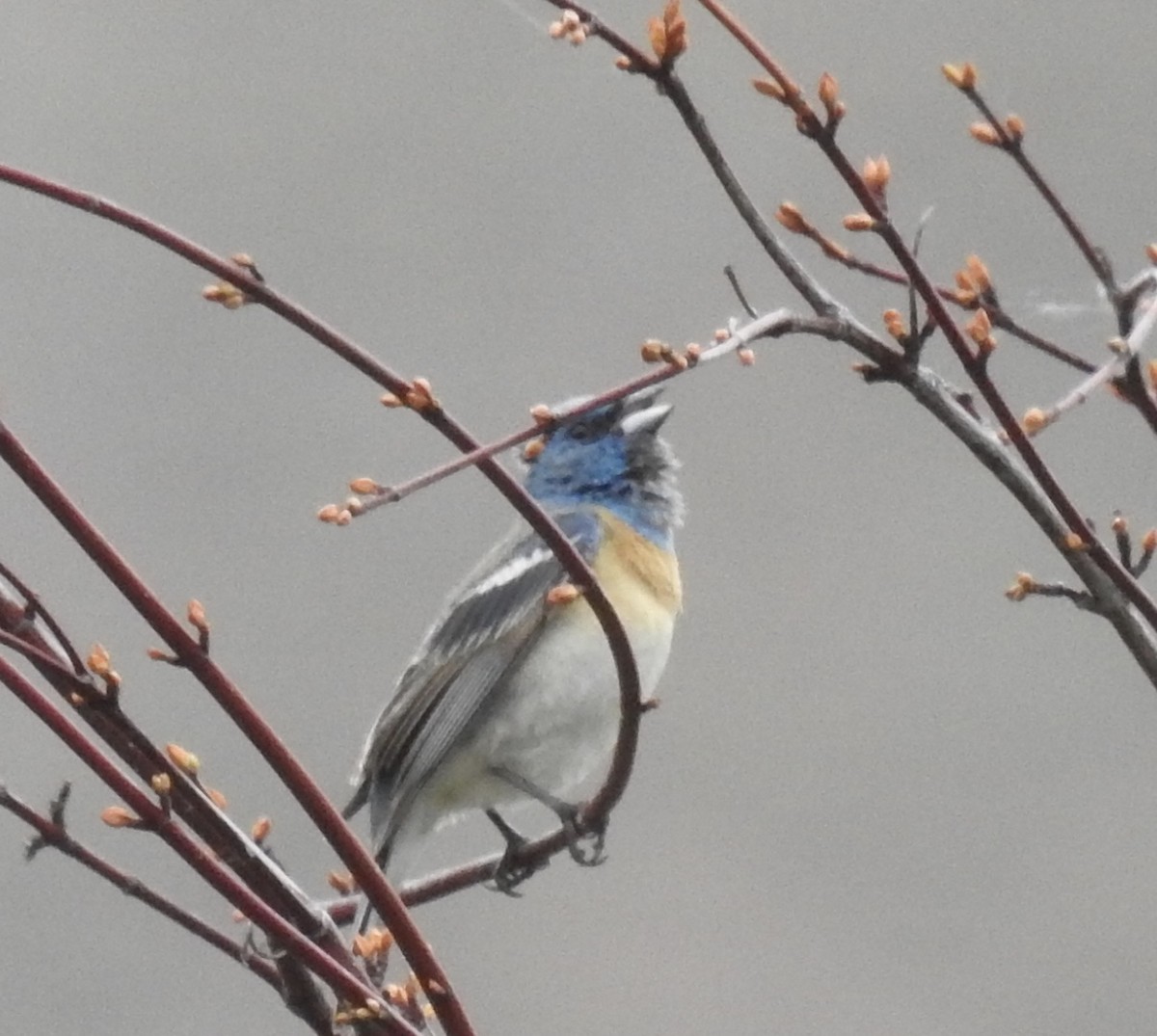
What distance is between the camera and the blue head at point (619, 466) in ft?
7.20

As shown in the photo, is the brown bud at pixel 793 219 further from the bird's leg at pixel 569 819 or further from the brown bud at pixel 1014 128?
the bird's leg at pixel 569 819

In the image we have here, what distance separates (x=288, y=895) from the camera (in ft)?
3.16

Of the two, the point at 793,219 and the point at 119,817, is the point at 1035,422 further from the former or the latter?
the point at 119,817

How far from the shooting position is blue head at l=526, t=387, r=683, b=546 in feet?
7.20

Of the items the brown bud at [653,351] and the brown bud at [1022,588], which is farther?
the brown bud at [1022,588]

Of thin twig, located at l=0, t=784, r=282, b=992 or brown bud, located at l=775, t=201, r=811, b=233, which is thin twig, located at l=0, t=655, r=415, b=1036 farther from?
brown bud, located at l=775, t=201, r=811, b=233

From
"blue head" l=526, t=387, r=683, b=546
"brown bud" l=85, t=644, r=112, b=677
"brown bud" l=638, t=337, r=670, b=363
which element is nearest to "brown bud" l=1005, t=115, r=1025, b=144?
"brown bud" l=638, t=337, r=670, b=363

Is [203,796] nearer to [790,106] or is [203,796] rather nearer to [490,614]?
[790,106]

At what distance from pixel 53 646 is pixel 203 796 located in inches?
4.6

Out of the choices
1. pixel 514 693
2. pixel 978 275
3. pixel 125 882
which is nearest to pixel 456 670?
pixel 514 693


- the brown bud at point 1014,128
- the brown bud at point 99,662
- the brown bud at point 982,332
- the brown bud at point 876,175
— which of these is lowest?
the brown bud at point 99,662

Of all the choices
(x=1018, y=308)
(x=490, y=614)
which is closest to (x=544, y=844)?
(x=490, y=614)

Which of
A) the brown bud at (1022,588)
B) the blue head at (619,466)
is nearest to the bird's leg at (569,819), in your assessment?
the blue head at (619,466)

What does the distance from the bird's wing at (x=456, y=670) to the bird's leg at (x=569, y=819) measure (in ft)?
0.24
